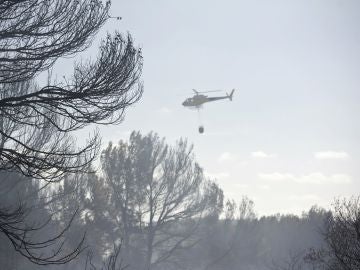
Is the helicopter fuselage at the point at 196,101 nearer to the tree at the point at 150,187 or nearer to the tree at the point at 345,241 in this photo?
the tree at the point at 150,187

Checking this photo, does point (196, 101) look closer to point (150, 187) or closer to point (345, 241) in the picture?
point (150, 187)

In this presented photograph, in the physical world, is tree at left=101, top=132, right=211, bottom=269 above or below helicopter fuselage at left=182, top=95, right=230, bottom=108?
below

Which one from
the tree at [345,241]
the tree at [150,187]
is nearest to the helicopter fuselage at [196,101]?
the tree at [150,187]

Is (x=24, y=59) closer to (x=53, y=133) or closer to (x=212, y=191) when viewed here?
(x=53, y=133)

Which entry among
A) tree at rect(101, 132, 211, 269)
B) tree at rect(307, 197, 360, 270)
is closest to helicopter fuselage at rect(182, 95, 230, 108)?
tree at rect(101, 132, 211, 269)

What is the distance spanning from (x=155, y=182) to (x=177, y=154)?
2.54 metres

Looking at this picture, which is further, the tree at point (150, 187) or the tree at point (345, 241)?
the tree at point (150, 187)

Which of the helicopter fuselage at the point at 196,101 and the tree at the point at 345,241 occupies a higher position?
the helicopter fuselage at the point at 196,101

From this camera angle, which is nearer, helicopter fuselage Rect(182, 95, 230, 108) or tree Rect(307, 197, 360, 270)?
tree Rect(307, 197, 360, 270)

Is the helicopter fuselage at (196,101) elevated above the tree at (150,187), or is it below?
above

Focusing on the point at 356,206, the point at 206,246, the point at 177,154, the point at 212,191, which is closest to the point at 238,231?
the point at 206,246

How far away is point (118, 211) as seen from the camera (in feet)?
94.5

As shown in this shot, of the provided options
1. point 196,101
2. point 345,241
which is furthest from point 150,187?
point 345,241

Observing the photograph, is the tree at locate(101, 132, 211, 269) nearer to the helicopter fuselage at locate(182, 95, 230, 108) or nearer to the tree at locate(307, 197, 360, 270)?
the helicopter fuselage at locate(182, 95, 230, 108)
